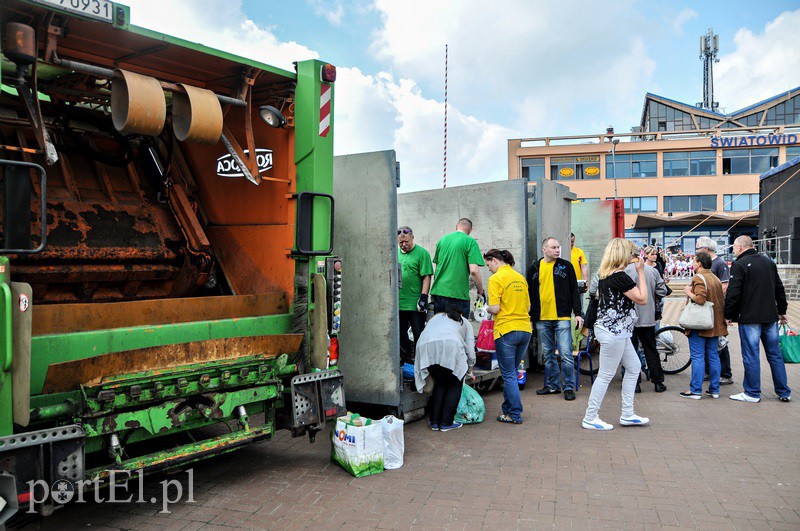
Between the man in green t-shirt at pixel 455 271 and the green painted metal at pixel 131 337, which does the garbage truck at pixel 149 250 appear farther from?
the man in green t-shirt at pixel 455 271

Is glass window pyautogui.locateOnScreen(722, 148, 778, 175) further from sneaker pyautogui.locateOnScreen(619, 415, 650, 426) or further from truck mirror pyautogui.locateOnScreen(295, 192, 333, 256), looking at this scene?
truck mirror pyautogui.locateOnScreen(295, 192, 333, 256)

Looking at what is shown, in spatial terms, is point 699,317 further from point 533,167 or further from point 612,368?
point 533,167

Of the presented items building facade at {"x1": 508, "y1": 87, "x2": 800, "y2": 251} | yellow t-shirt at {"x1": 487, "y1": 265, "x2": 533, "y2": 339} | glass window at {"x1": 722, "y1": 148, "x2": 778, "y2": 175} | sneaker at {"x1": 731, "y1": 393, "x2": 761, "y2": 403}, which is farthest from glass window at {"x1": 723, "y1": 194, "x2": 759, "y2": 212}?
yellow t-shirt at {"x1": 487, "y1": 265, "x2": 533, "y2": 339}

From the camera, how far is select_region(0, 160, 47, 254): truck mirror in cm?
298

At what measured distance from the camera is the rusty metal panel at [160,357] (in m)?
3.33

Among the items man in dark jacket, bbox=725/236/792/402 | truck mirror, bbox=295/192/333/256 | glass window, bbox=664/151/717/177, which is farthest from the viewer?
glass window, bbox=664/151/717/177

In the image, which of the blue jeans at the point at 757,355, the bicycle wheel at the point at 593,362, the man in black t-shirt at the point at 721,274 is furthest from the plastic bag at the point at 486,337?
the blue jeans at the point at 757,355

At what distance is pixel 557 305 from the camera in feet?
22.8

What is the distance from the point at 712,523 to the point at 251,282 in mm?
3618

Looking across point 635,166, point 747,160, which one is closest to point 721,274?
point 635,166

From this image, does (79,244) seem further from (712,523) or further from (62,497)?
(712,523)

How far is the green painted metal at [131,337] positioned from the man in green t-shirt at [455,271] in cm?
181

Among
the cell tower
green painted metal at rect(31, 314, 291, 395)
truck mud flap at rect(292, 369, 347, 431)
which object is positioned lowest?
truck mud flap at rect(292, 369, 347, 431)

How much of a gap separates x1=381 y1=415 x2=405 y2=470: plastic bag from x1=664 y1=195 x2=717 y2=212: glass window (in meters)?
44.7
